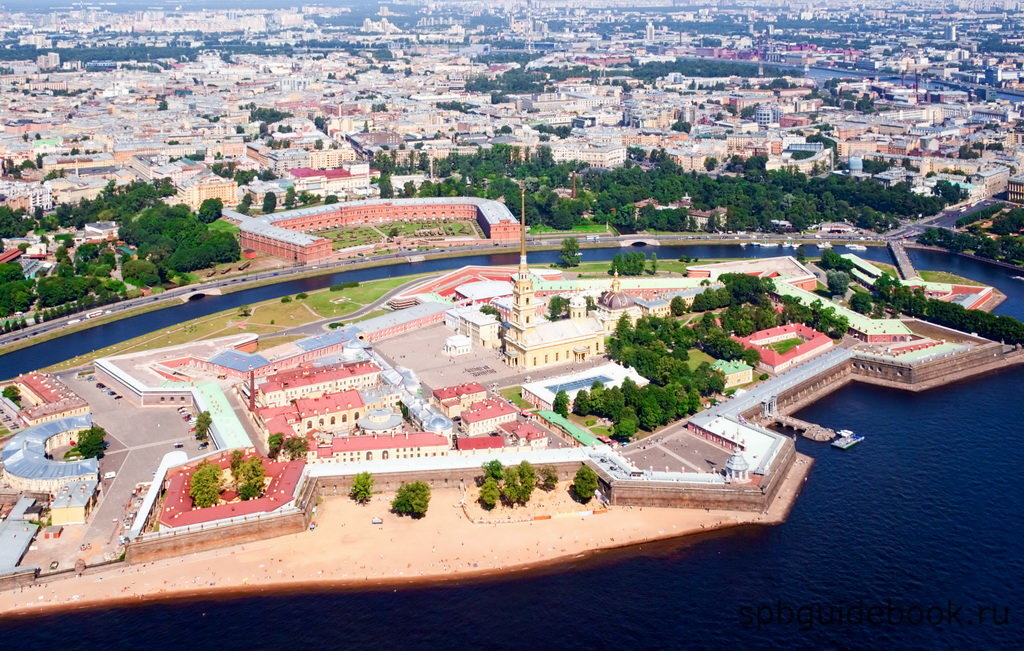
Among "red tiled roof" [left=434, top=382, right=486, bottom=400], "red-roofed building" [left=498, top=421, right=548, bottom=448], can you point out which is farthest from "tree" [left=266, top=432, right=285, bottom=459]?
"red-roofed building" [left=498, top=421, right=548, bottom=448]

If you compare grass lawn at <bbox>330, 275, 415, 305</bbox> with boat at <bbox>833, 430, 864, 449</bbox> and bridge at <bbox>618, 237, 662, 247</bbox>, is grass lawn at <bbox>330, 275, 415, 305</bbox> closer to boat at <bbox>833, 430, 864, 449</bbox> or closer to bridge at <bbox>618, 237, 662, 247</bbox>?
bridge at <bbox>618, 237, 662, 247</bbox>

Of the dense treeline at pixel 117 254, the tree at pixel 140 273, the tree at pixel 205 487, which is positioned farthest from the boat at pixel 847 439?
the tree at pixel 140 273

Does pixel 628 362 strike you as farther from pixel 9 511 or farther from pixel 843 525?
pixel 9 511

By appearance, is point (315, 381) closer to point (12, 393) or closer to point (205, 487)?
point (205, 487)

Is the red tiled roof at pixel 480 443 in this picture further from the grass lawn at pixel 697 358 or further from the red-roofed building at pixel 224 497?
the grass lawn at pixel 697 358

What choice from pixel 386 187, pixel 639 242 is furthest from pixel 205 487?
pixel 386 187
